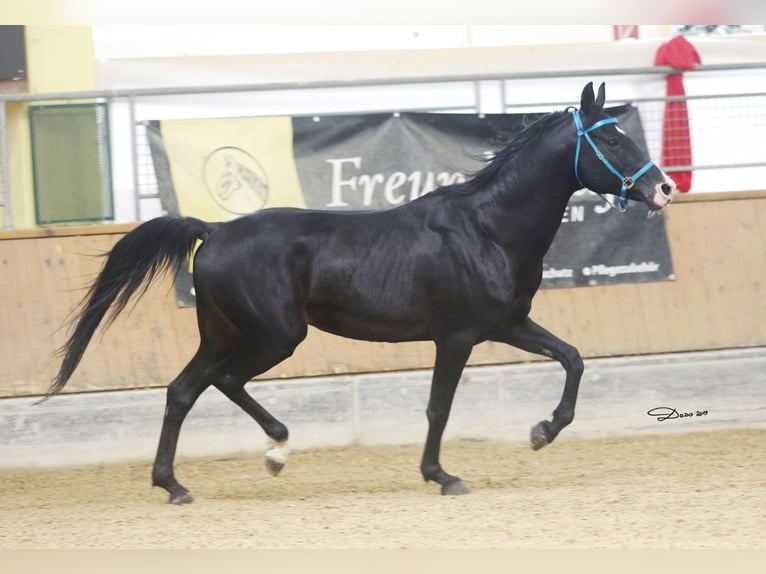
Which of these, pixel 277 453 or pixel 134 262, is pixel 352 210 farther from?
pixel 277 453

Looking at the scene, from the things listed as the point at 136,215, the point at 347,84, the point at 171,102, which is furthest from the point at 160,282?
the point at 347,84

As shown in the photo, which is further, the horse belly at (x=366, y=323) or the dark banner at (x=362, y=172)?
the dark banner at (x=362, y=172)

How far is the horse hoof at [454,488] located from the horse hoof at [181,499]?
4.96ft

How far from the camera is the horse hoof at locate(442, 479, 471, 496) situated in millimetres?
6277

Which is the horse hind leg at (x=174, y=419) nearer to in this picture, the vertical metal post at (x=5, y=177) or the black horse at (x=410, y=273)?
the black horse at (x=410, y=273)

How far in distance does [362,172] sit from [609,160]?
2.75m

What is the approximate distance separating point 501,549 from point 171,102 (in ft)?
17.3

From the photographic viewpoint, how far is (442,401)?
20.8 feet

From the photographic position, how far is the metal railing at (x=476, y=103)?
27.8ft

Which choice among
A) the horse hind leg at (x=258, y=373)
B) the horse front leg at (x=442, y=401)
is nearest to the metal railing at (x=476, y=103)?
the horse hind leg at (x=258, y=373)

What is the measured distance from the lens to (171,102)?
8.64 meters

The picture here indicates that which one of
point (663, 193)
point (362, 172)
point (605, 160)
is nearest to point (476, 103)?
point (362, 172)

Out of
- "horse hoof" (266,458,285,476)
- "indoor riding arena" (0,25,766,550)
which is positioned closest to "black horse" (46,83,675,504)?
"horse hoof" (266,458,285,476)

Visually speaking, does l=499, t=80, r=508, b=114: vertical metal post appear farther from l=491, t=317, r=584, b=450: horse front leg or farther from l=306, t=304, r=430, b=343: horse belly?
l=306, t=304, r=430, b=343: horse belly
